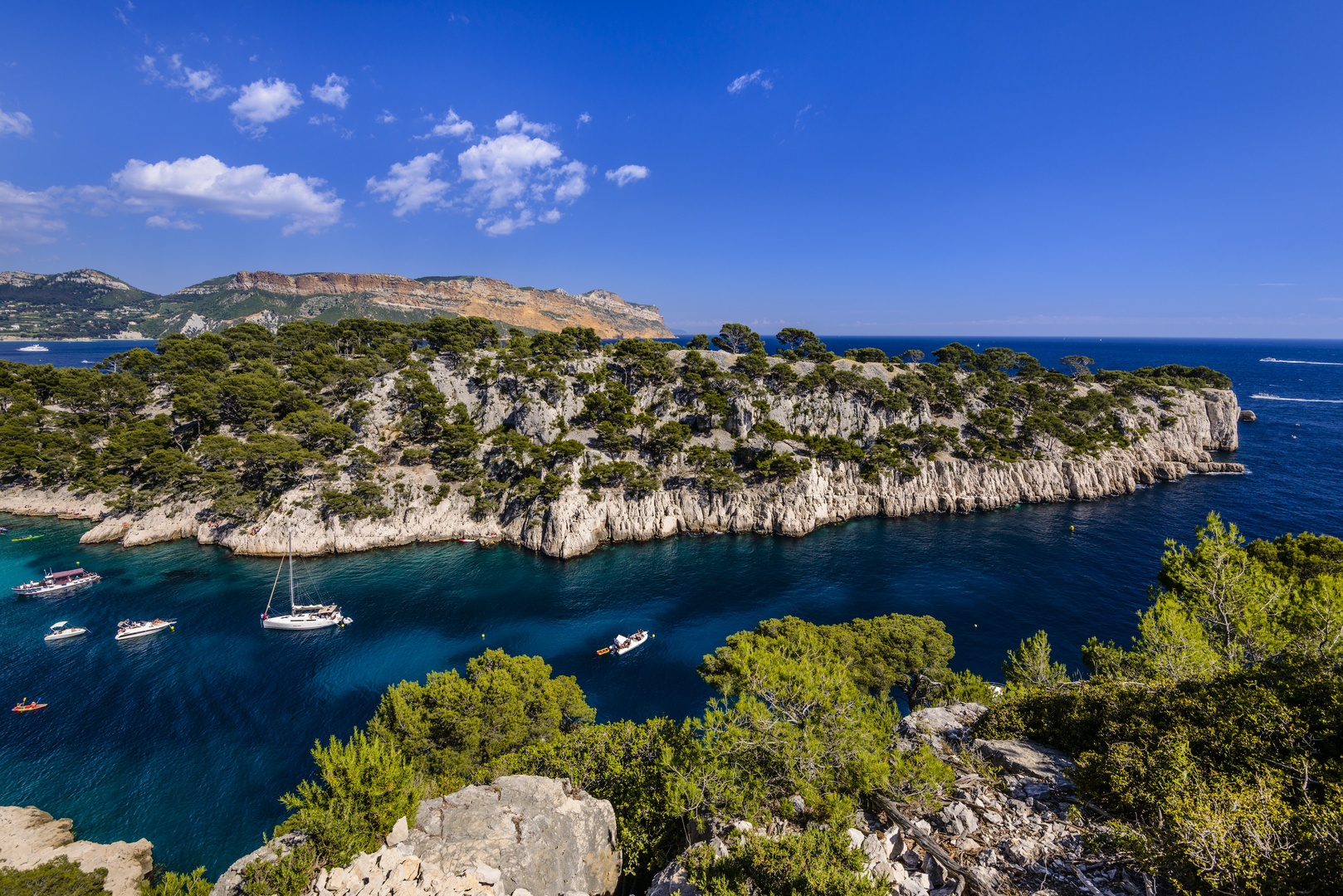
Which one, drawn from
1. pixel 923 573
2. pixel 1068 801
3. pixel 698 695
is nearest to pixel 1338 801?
pixel 1068 801

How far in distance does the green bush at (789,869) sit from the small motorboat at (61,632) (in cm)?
5222

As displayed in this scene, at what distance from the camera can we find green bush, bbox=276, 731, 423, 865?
12.6 m

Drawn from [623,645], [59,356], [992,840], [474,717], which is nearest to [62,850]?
[474,717]

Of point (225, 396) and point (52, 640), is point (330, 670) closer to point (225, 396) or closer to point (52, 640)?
point (52, 640)

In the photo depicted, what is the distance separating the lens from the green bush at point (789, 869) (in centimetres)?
913

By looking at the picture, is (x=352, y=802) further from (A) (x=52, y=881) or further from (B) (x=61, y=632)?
(B) (x=61, y=632)

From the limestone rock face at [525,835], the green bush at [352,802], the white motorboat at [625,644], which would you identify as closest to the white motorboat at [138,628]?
the white motorboat at [625,644]

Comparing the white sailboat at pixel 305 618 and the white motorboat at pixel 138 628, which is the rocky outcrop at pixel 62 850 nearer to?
the white sailboat at pixel 305 618

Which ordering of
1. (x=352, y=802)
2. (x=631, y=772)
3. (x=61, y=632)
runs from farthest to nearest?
1. (x=61, y=632)
2. (x=631, y=772)
3. (x=352, y=802)

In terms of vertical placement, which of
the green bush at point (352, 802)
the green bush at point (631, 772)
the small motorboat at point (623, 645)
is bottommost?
the small motorboat at point (623, 645)

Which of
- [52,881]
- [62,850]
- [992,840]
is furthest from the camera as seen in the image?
[62,850]

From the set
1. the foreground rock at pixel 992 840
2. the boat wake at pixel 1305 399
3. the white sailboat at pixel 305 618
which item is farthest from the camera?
the boat wake at pixel 1305 399

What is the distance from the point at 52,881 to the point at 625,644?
2691 centimetres

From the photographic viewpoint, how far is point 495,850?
44.5 ft
